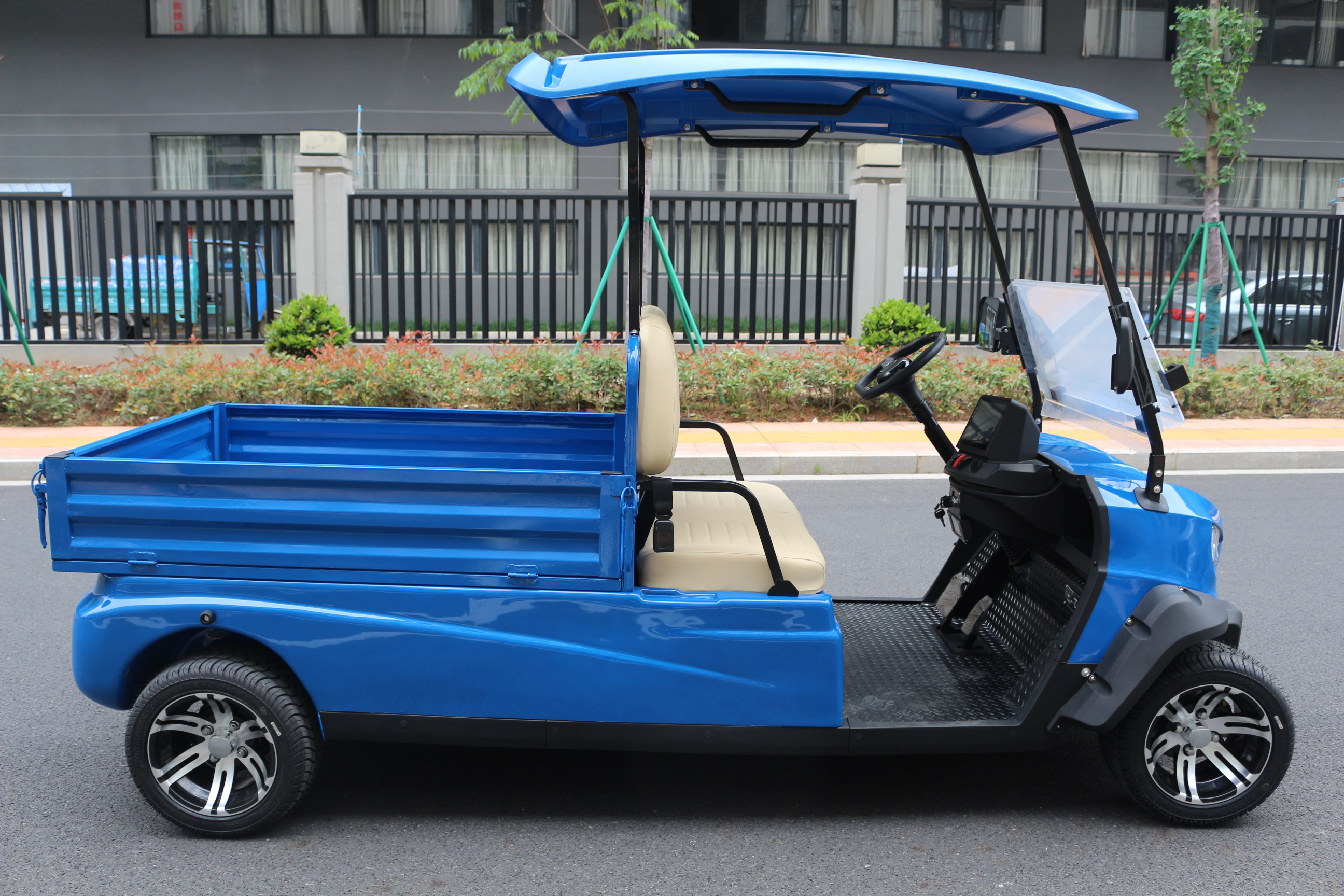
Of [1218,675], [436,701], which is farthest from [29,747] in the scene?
[1218,675]

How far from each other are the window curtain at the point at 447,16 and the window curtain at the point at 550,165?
2.64m

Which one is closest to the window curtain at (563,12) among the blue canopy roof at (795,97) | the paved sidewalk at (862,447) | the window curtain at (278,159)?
the window curtain at (278,159)

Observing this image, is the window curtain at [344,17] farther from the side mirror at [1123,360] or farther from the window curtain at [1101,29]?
the side mirror at [1123,360]

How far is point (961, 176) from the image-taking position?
22.8m

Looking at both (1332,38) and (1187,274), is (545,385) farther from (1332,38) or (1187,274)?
(1332,38)

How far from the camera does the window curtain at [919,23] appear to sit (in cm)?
2278

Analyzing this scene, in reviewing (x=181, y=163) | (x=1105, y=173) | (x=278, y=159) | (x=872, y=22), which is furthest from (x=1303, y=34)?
(x=181, y=163)

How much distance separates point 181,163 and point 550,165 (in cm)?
771

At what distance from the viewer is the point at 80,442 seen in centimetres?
848

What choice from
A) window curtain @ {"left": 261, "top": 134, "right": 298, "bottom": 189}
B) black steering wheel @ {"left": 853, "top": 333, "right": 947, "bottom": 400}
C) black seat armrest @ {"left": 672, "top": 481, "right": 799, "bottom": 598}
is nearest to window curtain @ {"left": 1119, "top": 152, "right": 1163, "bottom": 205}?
window curtain @ {"left": 261, "top": 134, "right": 298, "bottom": 189}

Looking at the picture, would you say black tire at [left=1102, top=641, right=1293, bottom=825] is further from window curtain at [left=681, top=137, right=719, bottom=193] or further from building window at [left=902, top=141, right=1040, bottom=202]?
building window at [left=902, top=141, right=1040, bottom=202]

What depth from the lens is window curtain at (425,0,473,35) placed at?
70.5 feet

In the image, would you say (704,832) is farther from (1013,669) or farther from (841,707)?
(1013,669)

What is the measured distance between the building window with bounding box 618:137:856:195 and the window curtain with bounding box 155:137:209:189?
876 cm
